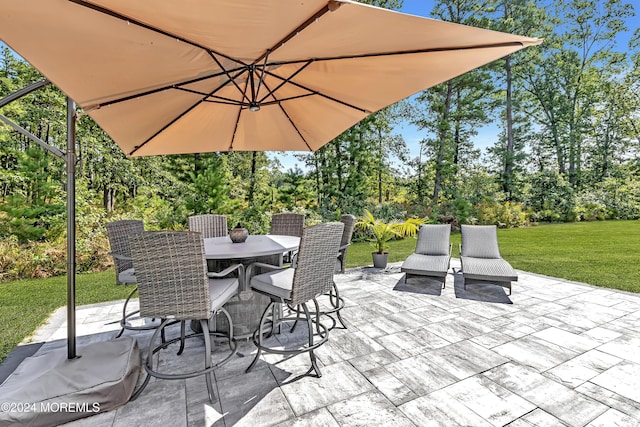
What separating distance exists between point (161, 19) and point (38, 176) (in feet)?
27.2

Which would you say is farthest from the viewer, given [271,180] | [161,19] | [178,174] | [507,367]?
[271,180]

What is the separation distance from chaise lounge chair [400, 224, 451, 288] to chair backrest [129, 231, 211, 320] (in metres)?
3.28

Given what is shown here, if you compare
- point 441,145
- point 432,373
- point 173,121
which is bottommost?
point 432,373

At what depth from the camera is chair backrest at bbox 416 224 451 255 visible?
5218 mm

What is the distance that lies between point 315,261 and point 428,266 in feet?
9.12

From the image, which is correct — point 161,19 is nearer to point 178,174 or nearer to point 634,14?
point 178,174

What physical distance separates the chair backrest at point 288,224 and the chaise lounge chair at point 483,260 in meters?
2.47

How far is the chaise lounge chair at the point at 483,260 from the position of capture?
13.3ft

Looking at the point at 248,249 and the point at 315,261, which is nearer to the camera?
the point at 315,261

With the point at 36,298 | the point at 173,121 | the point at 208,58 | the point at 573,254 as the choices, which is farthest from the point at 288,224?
the point at 573,254

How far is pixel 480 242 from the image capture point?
16.6ft

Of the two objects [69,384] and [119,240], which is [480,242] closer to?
[119,240]

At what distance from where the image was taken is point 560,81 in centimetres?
1739

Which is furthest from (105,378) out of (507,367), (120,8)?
(507,367)
